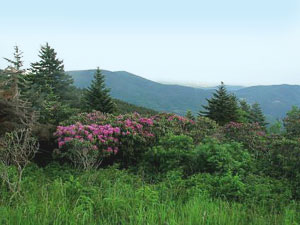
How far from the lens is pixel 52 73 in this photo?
26109 mm

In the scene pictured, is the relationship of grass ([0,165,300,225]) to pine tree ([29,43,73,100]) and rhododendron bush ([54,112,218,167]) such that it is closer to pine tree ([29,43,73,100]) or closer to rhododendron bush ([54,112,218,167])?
rhododendron bush ([54,112,218,167])

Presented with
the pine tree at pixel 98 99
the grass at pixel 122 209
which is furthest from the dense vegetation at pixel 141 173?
the pine tree at pixel 98 99

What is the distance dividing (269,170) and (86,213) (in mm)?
4278

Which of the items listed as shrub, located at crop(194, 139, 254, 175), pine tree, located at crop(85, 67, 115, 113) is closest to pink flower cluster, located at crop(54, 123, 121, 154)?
shrub, located at crop(194, 139, 254, 175)

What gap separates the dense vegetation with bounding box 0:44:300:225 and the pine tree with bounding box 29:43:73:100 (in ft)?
52.6

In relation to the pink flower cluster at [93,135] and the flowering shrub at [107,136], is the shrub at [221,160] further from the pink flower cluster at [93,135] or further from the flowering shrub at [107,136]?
the pink flower cluster at [93,135]

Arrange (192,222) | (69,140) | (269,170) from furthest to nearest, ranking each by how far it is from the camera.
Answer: (69,140), (269,170), (192,222)

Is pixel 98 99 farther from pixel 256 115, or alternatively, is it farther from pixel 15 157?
pixel 256 115

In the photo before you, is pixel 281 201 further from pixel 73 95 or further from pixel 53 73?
pixel 53 73

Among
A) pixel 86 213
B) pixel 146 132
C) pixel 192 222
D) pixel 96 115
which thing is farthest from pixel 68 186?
pixel 96 115

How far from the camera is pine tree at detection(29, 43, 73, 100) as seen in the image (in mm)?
24984

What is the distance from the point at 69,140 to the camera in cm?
602

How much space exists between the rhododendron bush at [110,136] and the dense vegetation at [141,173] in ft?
0.09

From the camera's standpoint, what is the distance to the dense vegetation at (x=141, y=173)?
123 inches
